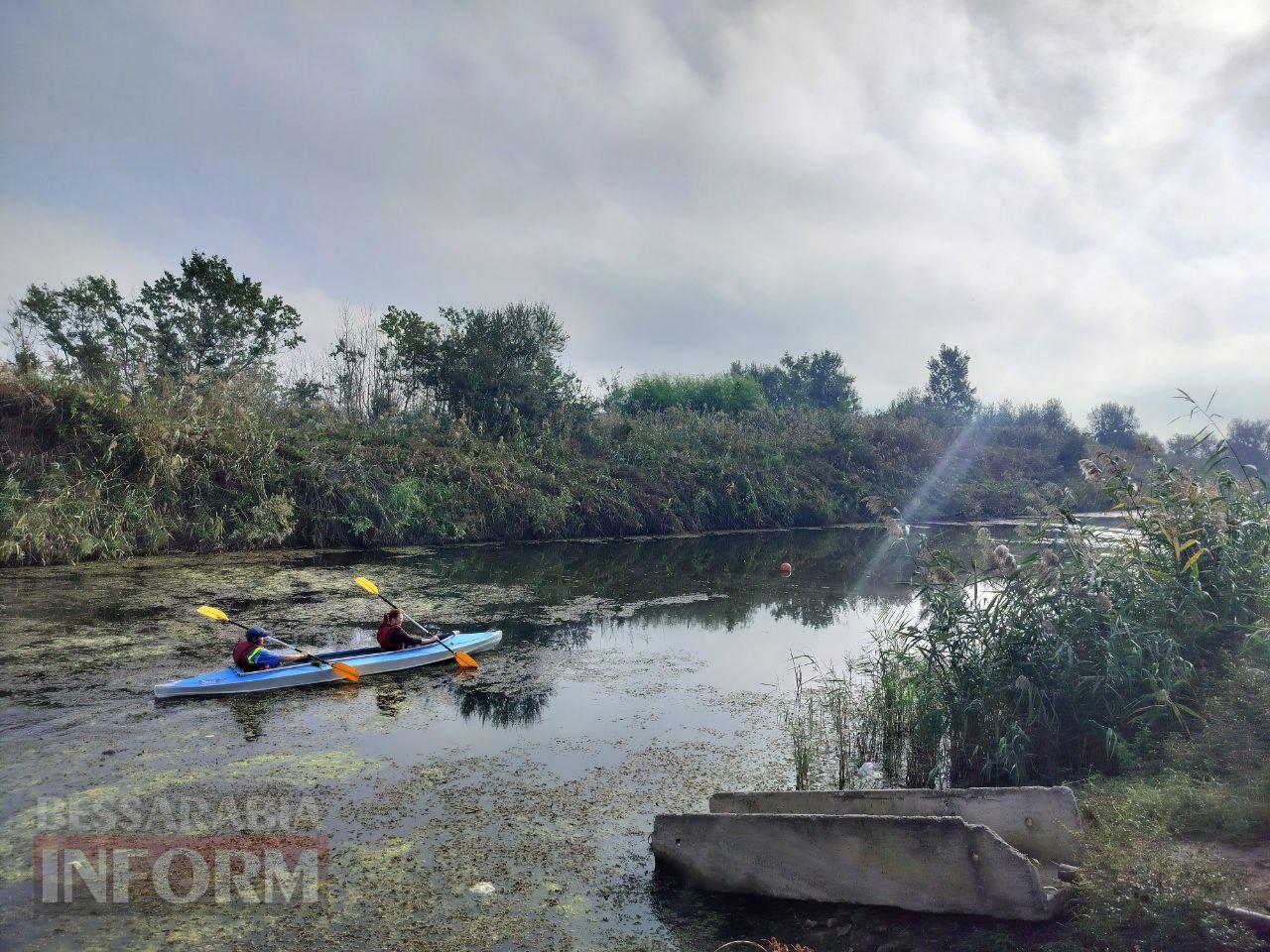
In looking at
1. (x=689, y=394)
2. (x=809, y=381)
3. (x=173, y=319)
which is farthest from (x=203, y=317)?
(x=809, y=381)

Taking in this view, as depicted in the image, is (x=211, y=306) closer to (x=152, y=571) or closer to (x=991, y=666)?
(x=152, y=571)

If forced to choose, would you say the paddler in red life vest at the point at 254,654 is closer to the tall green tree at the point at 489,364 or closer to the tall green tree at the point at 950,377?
the tall green tree at the point at 489,364

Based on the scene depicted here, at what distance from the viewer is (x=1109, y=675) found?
4.62 metres

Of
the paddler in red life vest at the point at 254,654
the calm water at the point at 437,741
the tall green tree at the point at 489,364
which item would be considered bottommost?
the calm water at the point at 437,741

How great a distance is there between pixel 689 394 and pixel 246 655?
24905 mm

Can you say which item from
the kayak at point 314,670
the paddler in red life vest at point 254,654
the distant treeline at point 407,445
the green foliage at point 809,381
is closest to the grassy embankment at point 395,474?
the distant treeline at point 407,445

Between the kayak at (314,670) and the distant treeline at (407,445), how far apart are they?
5134 millimetres

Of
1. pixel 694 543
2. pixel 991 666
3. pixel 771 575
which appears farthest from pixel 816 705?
pixel 694 543

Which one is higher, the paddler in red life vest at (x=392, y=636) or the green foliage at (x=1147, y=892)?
the paddler in red life vest at (x=392, y=636)

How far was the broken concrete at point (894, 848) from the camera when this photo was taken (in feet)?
10.3

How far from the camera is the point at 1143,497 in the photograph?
5613mm

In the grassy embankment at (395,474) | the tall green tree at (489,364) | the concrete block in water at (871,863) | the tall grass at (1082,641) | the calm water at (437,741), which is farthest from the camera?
the tall green tree at (489,364)

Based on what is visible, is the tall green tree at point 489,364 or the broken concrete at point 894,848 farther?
the tall green tree at point 489,364

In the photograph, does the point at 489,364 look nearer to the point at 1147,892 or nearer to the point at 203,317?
the point at 203,317
